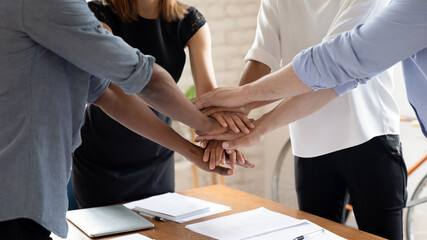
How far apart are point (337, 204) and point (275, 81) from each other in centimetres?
50

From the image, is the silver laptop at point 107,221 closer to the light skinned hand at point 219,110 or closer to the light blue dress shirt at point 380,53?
the light skinned hand at point 219,110

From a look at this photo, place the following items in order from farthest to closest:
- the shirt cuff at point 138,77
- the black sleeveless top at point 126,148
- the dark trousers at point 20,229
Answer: the black sleeveless top at point 126,148, the shirt cuff at point 138,77, the dark trousers at point 20,229

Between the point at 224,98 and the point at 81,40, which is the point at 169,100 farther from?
the point at 81,40

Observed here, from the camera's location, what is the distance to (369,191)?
1734 mm

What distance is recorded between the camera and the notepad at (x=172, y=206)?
1.72 m

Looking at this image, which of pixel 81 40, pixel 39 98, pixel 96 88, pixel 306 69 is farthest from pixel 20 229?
pixel 306 69

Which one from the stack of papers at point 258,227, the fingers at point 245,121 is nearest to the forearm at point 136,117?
the fingers at point 245,121

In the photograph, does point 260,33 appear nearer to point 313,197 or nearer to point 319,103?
point 319,103

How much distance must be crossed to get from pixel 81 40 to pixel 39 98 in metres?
0.16

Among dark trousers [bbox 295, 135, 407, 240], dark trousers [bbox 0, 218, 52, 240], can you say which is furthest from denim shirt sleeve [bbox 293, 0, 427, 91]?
dark trousers [bbox 0, 218, 52, 240]

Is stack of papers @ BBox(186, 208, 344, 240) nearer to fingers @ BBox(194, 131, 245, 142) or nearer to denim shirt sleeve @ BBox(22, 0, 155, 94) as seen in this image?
fingers @ BBox(194, 131, 245, 142)

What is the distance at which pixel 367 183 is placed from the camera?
1.74m

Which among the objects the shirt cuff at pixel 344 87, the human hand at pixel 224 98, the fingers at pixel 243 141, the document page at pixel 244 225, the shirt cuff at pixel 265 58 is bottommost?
the document page at pixel 244 225

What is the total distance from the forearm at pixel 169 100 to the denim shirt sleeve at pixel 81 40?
0.71ft
